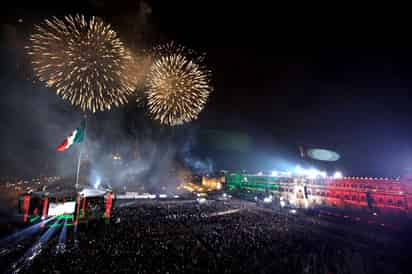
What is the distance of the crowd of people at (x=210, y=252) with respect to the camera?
34.1 ft

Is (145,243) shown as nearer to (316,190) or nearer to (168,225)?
(168,225)

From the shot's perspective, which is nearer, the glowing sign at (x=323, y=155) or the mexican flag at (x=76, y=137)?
the mexican flag at (x=76, y=137)

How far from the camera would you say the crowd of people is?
409 inches

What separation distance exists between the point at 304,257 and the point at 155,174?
277 ft

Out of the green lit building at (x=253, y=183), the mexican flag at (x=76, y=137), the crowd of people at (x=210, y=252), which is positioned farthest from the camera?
the green lit building at (x=253, y=183)

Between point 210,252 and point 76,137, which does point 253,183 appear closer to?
point 76,137

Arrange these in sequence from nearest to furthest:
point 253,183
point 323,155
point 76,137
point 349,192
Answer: point 76,137
point 349,192
point 323,155
point 253,183

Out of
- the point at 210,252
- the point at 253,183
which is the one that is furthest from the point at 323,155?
the point at 210,252

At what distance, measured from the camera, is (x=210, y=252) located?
40.9 ft

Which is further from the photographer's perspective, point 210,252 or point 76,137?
point 76,137

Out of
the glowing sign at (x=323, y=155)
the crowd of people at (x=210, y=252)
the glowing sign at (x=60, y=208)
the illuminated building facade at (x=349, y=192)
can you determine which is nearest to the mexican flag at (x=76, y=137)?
the glowing sign at (x=60, y=208)

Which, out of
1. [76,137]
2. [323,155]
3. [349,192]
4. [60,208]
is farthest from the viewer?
[323,155]

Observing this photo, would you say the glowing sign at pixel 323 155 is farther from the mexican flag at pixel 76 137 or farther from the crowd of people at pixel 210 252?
the mexican flag at pixel 76 137

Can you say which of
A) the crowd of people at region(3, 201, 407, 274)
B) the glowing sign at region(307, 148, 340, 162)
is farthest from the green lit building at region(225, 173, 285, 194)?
the crowd of people at region(3, 201, 407, 274)
